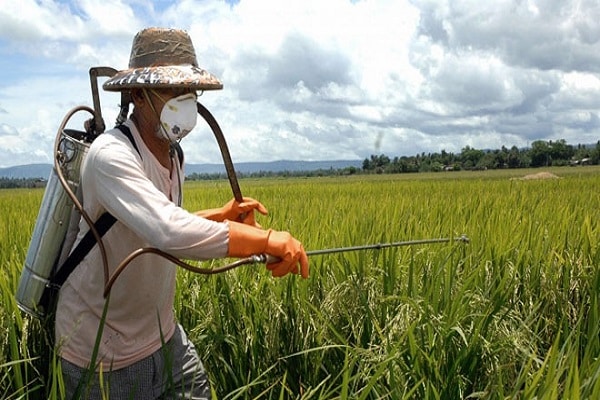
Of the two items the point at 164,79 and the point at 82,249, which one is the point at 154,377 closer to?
the point at 82,249

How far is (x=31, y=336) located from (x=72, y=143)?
68 cm

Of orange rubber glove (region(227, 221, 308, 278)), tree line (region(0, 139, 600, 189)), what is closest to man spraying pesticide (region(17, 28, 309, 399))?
orange rubber glove (region(227, 221, 308, 278))

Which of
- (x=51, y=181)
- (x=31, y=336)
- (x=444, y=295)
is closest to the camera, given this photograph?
(x=51, y=181)

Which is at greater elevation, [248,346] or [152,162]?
[152,162]

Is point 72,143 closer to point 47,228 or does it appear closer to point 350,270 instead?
point 47,228

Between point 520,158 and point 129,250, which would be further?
point 520,158

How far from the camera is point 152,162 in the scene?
1.80m

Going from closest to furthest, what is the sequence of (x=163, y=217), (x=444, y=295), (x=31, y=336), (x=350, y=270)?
(x=163, y=217), (x=31, y=336), (x=444, y=295), (x=350, y=270)

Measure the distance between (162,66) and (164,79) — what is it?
12cm

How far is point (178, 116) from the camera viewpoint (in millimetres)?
1714

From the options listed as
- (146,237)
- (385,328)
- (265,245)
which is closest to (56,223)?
(146,237)

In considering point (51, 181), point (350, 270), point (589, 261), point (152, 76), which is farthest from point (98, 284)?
point (589, 261)

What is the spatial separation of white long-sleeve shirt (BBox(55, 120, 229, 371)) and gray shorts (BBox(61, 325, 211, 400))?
0.03 meters

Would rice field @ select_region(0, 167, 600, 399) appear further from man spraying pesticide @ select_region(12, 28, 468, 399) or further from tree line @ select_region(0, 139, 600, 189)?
tree line @ select_region(0, 139, 600, 189)
